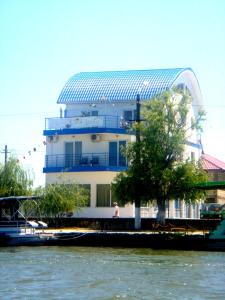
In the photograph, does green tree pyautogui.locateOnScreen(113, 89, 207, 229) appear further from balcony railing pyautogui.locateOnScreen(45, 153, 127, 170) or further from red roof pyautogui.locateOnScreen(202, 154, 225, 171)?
red roof pyautogui.locateOnScreen(202, 154, 225, 171)

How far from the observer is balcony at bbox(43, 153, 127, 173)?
53.3m

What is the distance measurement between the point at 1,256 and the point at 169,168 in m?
14.2

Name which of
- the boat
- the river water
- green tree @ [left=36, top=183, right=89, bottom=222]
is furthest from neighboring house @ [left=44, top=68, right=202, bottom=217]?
the river water

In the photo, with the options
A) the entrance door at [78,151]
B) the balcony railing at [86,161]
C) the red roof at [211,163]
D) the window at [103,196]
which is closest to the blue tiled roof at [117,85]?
the entrance door at [78,151]

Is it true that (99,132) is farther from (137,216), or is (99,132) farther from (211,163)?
(211,163)

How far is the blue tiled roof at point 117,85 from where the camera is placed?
55312 millimetres

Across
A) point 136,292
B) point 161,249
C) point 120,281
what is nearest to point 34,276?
point 120,281

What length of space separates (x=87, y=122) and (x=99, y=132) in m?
1.43

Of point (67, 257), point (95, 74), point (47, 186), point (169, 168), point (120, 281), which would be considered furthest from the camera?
point (95, 74)

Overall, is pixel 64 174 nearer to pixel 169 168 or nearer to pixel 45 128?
pixel 45 128

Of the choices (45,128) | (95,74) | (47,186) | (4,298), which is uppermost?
(95,74)

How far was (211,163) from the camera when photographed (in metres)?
66.9

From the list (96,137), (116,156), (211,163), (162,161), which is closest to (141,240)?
(162,161)

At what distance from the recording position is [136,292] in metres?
24.8
